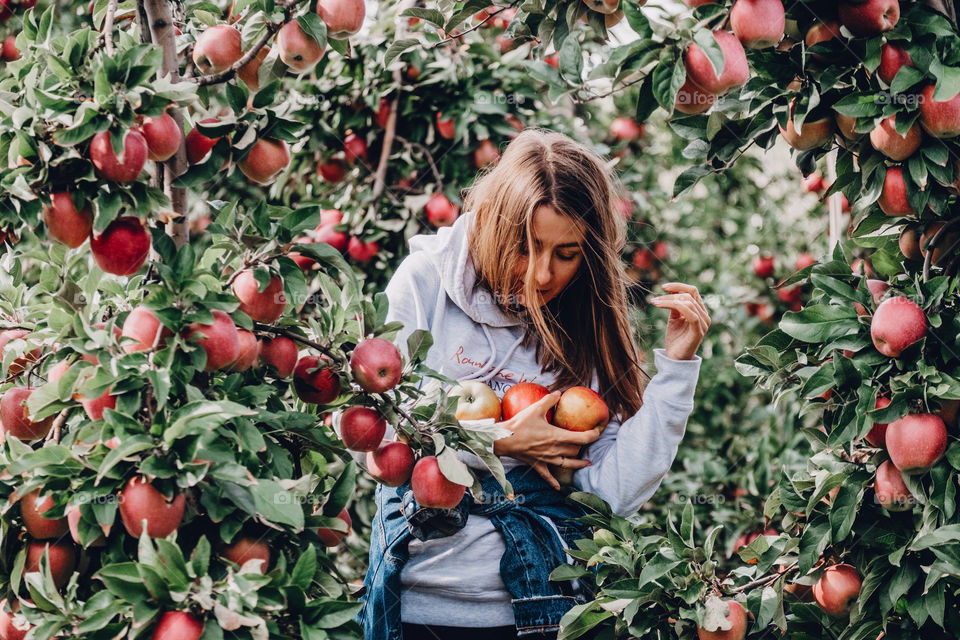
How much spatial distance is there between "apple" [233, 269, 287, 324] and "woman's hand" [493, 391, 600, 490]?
482mm

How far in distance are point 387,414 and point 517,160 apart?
662 mm

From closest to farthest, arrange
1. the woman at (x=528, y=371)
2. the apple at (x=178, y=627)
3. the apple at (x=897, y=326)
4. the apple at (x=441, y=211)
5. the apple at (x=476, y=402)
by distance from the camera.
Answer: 1. the apple at (x=178, y=627)
2. the apple at (x=897, y=326)
3. the woman at (x=528, y=371)
4. the apple at (x=476, y=402)
5. the apple at (x=441, y=211)

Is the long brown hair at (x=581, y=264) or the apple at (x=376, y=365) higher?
the apple at (x=376, y=365)

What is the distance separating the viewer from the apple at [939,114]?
1428mm

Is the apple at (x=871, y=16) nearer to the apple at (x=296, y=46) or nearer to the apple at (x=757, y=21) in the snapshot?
Answer: the apple at (x=757, y=21)

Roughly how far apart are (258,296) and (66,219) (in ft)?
0.84

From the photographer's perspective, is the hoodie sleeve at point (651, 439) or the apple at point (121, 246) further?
the hoodie sleeve at point (651, 439)

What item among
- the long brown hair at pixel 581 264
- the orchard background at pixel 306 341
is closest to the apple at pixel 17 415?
the orchard background at pixel 306 341

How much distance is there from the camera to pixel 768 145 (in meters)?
1.60

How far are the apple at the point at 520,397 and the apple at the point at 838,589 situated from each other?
0.55 meters

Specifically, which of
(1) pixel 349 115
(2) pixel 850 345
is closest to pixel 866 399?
(2) pixel 850 345

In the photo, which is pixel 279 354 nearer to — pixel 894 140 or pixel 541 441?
pixel 541 441

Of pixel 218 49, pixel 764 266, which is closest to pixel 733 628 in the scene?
pixel 218 49

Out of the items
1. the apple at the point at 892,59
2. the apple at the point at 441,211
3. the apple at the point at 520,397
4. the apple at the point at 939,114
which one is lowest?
the apple at the point at 441,211
